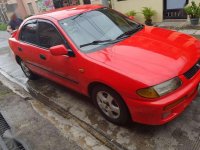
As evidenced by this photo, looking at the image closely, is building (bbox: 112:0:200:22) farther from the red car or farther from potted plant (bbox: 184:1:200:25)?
the red car

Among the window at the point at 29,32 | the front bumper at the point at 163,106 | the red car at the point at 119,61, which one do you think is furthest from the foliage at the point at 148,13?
the front bumper at the point at 163,106

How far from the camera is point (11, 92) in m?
5.15

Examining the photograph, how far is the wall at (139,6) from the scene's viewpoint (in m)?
8.56

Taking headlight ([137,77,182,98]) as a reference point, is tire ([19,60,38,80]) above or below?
below

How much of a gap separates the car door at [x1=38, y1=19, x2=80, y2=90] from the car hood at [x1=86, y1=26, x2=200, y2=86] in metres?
0.46

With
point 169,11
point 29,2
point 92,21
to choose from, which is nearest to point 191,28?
point 169,11

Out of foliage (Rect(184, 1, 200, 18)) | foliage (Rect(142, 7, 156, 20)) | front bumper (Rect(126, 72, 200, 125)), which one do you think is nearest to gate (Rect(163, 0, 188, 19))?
foliage (Rect(142, 7, 156, 20))

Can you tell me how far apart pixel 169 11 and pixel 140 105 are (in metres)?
6.77

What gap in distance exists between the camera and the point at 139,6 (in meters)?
9.19

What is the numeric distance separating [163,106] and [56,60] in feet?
6.48

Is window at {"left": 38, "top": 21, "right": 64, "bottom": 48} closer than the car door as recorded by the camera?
No

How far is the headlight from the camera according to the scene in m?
2.61

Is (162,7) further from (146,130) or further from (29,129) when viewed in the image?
(29,129)

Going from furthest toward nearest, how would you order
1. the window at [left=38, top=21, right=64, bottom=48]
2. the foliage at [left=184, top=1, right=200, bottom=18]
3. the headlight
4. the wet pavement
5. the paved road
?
1. the foliage at [left=184, top=1, right=200, bottom=18]
2. the window at [left=38, top=21, right=64, bottom=48]
3. the paved road
4. the wet pavement
5. the headlight
